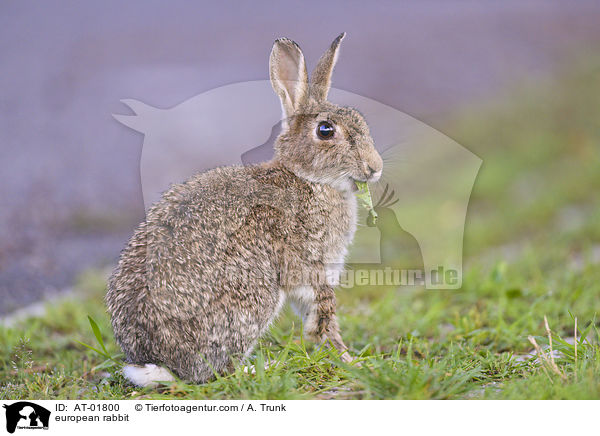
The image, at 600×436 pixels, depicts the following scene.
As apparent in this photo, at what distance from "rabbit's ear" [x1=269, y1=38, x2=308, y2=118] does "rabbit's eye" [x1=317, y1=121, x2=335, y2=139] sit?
184mm

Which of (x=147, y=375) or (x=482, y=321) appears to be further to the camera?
(x=482, y=321)

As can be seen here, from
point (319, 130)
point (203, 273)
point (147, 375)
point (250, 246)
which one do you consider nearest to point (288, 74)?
point (319, 130)

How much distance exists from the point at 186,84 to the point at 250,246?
A: 160 cm

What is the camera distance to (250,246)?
116 inches

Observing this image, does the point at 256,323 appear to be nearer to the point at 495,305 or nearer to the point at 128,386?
the point at 128,386

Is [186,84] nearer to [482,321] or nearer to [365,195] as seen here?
[365,195]

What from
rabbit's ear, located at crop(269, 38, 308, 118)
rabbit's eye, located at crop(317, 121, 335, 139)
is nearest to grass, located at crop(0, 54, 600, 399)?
rabbit's eye, located at crop(317, 121, 335, 139)

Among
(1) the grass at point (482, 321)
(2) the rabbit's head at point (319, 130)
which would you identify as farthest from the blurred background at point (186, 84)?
(2) the rabbit's head at point (319, 130)

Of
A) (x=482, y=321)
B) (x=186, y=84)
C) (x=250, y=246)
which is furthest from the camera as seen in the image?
(x=186, y=84)

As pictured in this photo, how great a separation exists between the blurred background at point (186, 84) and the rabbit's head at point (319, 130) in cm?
23
